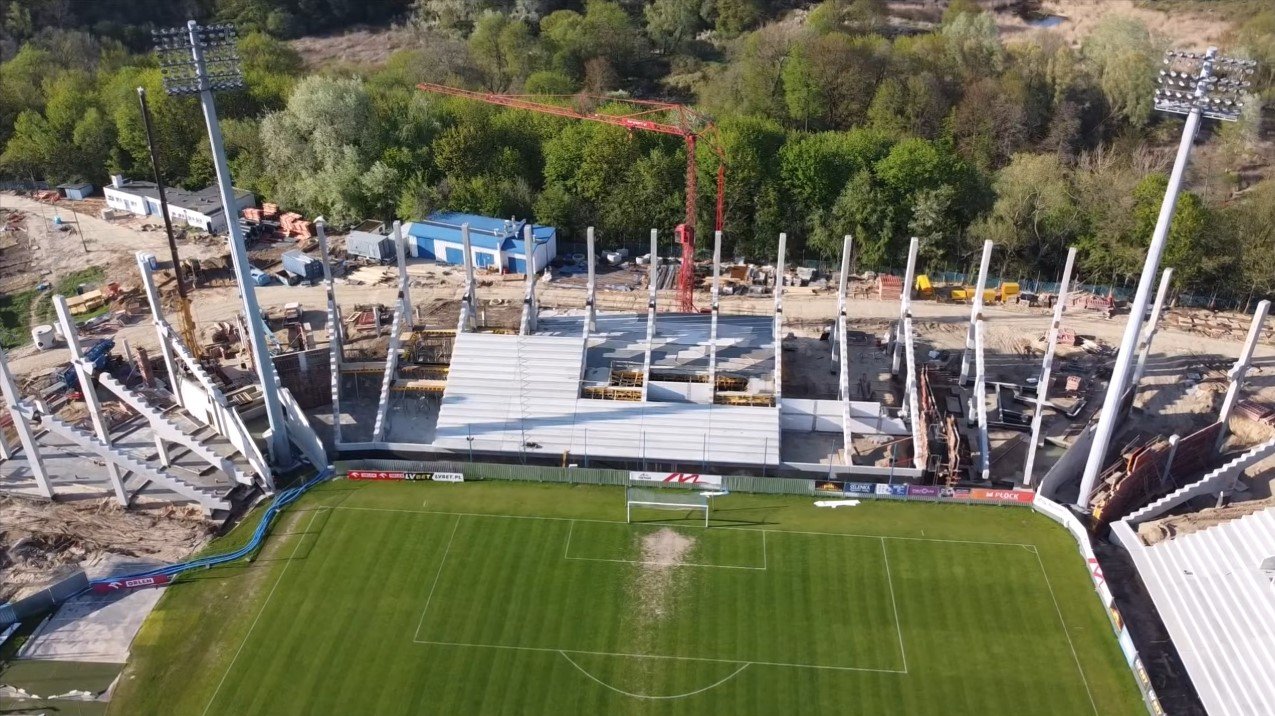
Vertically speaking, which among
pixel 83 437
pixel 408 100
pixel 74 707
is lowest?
pixel 74 707

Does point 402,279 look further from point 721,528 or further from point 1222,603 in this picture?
point 1222,603

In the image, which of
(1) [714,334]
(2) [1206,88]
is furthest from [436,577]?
(2) [1206,88]

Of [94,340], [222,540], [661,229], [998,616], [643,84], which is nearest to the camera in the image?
[998,616]

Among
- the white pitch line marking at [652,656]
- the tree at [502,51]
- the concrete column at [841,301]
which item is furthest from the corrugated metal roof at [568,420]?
the tree at [502,51]

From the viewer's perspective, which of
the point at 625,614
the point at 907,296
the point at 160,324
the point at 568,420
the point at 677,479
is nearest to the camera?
the point at 625,614

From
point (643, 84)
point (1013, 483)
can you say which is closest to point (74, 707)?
point (1013, 483)

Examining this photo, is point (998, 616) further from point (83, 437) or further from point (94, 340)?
point (94, 340)
